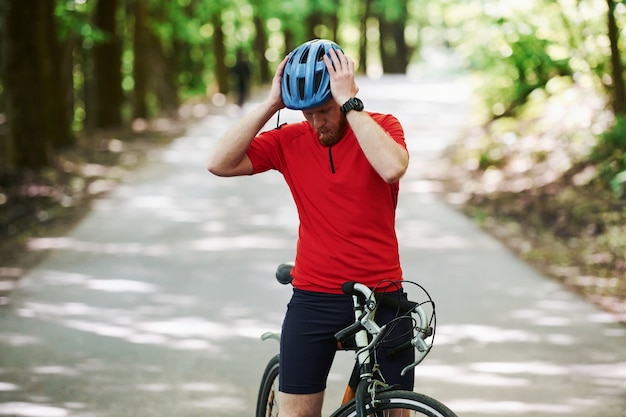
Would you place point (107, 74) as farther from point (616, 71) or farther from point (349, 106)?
point (349, 106)

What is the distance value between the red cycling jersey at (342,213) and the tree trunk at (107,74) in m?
21.6

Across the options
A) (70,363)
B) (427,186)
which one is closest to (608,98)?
(427,186)

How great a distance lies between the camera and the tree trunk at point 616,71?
42.7ft

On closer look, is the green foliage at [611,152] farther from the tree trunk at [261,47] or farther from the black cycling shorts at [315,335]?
the tree trunk at [261,47]

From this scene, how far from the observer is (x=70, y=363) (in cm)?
723

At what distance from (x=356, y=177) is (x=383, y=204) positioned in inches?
6.1

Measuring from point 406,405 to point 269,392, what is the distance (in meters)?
1.44

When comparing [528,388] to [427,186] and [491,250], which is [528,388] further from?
[427,186]

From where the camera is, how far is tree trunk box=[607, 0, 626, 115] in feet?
42.7

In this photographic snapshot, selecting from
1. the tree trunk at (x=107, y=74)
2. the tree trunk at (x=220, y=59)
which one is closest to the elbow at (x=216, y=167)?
the tree trunk at (x=107, y=74)

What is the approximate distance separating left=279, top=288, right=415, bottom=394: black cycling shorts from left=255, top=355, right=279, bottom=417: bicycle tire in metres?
0.87

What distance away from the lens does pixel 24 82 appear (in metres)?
16.2

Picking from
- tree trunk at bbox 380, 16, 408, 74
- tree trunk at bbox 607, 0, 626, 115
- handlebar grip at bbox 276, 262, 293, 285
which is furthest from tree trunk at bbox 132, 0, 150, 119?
tree trunk at bbox 380, 16, 408, 74

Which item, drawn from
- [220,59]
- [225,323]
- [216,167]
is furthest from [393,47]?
[216,167]
